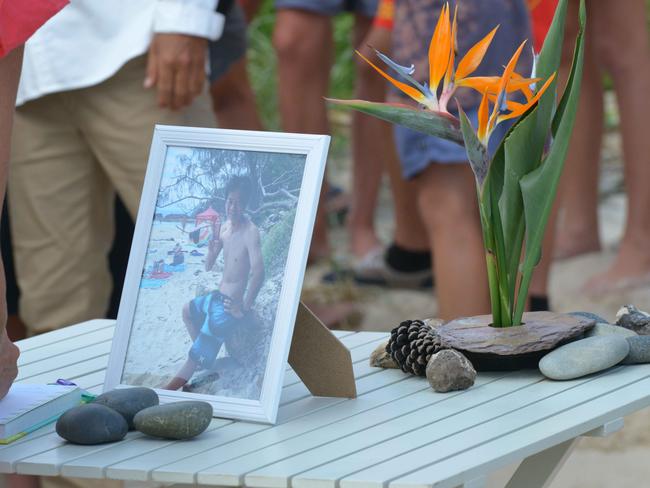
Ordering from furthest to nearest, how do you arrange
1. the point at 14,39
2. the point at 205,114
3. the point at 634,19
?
the point at 634,19 → the point at 205,114 → the point at 14,39

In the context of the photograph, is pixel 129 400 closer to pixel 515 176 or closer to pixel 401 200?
pixel 515 176

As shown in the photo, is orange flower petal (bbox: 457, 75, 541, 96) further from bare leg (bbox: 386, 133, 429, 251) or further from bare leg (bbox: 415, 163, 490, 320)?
bare leg (bbox: 386, 133, 429, 251)

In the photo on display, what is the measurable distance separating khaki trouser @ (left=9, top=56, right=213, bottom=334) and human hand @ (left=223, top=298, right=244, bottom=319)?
111 centimetres

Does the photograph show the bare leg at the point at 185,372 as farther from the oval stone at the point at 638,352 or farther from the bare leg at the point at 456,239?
the bare leg at the point at 456,239

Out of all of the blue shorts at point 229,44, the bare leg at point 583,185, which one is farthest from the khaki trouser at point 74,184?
the bare leg at point 583,185

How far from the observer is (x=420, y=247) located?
408 cm

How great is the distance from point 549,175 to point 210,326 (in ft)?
1.54

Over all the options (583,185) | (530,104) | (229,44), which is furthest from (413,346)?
(583,185)

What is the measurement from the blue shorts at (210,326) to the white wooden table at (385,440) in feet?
0.27

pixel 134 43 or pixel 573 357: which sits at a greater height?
pixel 134 43

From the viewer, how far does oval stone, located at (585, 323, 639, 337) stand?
174 centimetres

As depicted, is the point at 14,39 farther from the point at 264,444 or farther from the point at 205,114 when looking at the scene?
the point at 205,114

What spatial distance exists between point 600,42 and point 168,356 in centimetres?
243

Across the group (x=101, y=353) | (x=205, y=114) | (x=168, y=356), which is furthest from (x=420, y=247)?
(x=168, y=356)
